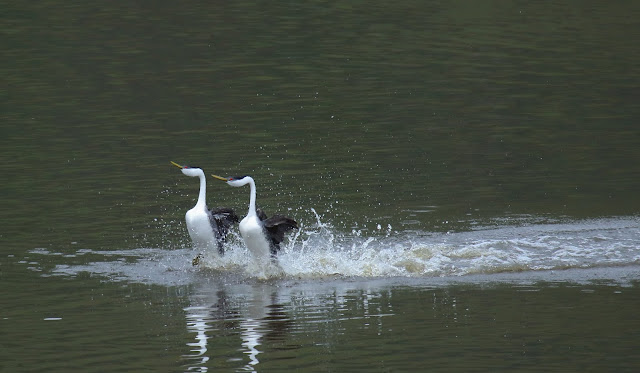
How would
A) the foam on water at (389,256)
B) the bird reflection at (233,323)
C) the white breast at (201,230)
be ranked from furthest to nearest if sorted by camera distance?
the white breast at (201,230), the foam on water at (389,256), the bird reflection at (233,323)

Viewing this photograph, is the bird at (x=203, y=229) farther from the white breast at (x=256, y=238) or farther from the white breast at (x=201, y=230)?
the white breast at (x=256, y=238)

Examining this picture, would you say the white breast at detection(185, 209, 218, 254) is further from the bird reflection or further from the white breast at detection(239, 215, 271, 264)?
the bird reflection

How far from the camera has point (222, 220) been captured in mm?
19438

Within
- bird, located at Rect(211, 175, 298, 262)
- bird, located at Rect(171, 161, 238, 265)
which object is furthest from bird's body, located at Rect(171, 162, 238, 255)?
bird, located at Rect(211, 175, 298, 262)

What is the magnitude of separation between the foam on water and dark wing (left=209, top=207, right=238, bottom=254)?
1.01 ft

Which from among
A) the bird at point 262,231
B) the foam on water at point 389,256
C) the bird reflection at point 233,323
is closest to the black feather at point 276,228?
the bird at point 262,231

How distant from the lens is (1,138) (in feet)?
96.3

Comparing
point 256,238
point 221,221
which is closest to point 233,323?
point 256,238

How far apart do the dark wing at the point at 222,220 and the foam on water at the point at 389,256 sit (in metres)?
0.31

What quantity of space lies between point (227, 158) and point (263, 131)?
3.48 metres

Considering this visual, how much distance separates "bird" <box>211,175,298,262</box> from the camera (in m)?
18.0

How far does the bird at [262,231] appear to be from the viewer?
18.0 metres

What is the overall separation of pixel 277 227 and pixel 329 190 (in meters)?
5.78

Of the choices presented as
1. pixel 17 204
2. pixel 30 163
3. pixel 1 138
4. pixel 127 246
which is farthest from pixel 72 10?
pixel 127 246
